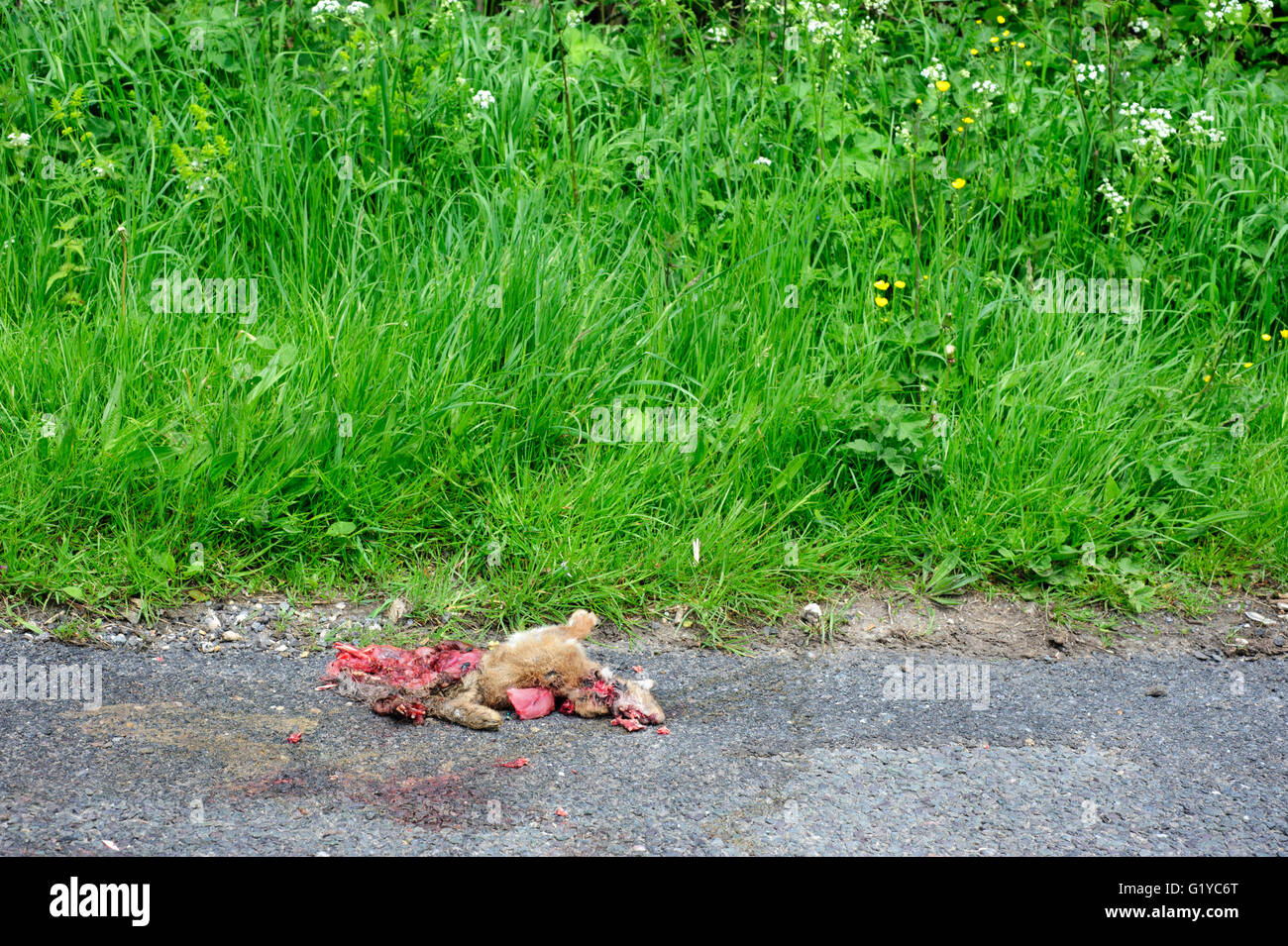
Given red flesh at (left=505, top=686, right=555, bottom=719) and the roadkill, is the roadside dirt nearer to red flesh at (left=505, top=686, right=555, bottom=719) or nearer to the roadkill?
the roadkill

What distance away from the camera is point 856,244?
4.93 metres

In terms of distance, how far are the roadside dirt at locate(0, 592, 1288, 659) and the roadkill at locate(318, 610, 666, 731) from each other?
24cm

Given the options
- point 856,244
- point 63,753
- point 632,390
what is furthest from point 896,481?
point 63,753

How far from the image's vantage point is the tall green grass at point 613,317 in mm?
3766

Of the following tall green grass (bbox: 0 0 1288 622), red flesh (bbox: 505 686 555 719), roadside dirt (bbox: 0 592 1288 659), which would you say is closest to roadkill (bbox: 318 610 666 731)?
red flesh (bbox: 505 686 555 719)

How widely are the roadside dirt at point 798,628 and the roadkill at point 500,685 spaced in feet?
0.79

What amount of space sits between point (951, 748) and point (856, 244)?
258cm

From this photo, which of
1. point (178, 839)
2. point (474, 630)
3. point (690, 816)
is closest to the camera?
point (178, 839)

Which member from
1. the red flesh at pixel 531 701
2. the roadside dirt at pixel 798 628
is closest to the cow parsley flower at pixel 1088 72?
the roadside dirt at pixel 798 628

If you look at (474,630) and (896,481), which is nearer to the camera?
(474,630)

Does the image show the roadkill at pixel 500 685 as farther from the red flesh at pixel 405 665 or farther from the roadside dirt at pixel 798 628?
the roadside dirt at pixel 798 628

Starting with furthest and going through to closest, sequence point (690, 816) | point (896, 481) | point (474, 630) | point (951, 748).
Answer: point (896, 481) → point (474, 630) → point (951, 748) → point (690, 816)

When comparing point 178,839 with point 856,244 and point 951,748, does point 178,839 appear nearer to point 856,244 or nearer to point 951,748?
point 951,748

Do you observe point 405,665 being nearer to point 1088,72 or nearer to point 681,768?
point 681,768
